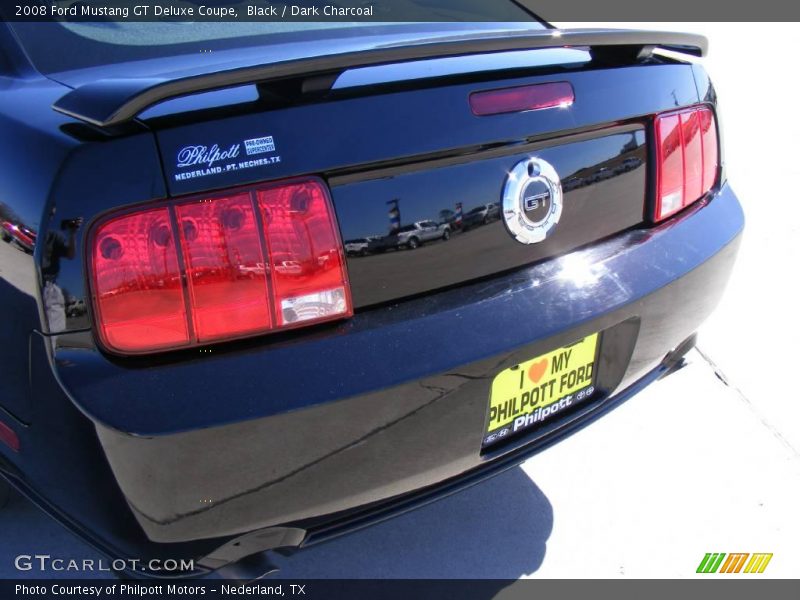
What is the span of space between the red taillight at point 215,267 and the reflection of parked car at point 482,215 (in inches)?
12.0

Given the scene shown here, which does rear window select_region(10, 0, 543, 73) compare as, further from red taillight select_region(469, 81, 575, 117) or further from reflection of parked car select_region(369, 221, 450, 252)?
reflection of parked car select_region(369, 221, 450, 252)

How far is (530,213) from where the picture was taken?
6.09 ft

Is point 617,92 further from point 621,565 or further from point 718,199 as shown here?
point 621,565

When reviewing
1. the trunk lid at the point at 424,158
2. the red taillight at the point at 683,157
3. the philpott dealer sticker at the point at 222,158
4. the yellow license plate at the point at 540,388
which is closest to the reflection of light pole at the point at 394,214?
the trunk lid at the point at 424,158

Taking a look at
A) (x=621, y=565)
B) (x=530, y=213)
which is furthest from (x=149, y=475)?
(x=621, y=565)

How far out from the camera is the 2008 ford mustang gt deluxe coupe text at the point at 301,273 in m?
1.52

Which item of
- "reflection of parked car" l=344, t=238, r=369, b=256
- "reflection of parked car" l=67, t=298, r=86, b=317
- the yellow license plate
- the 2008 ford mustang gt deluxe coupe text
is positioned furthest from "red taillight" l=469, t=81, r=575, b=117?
"reflection of parked car" l=67, t=298, r=86, b=317

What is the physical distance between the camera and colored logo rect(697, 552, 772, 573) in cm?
245

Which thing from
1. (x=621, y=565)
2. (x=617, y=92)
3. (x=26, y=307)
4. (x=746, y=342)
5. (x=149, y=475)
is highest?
(x=617, y=92)

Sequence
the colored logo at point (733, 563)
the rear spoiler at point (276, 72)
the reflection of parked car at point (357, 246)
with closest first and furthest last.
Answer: the rear spoiler at point (276, 72) < the reflection of parked car at point (357, 246) < the colored logo at point (733, 563)

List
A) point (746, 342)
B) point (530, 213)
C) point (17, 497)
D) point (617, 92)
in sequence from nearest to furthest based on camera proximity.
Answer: point (530, 213) < point (617, 92) < point (17, 497) < point (746, 342)

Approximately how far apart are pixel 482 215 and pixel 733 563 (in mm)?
1420

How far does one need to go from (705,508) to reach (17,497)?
7.02ft

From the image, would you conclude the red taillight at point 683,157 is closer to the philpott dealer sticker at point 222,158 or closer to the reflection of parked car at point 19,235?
the philpott dealer sticker at point 222,158
